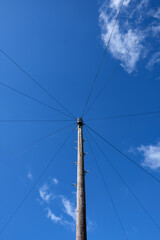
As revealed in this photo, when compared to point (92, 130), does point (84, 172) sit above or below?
below

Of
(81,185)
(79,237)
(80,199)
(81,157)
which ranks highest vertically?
(81,157)

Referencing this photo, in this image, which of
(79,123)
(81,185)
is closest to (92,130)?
(79,123)

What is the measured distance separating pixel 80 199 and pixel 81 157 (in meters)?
1.74

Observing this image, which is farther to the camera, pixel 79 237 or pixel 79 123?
pixel 79 123

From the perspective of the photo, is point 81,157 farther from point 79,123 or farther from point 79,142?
point 79,123

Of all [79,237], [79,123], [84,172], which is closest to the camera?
[79,237]

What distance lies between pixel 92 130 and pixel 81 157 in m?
4.18

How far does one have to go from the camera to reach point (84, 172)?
646cm

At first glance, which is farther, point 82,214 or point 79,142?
point 79,142

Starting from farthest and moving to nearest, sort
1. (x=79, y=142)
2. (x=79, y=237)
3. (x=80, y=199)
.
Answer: (x=79, y=142) < (x=80, y=199) < (x=79, y=237)

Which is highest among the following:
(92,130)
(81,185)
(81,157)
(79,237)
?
(92,130)

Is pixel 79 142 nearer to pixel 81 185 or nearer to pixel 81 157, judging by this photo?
pixel 81 157

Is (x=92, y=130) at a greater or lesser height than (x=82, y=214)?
greater

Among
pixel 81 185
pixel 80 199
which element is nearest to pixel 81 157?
pixel 81 185
